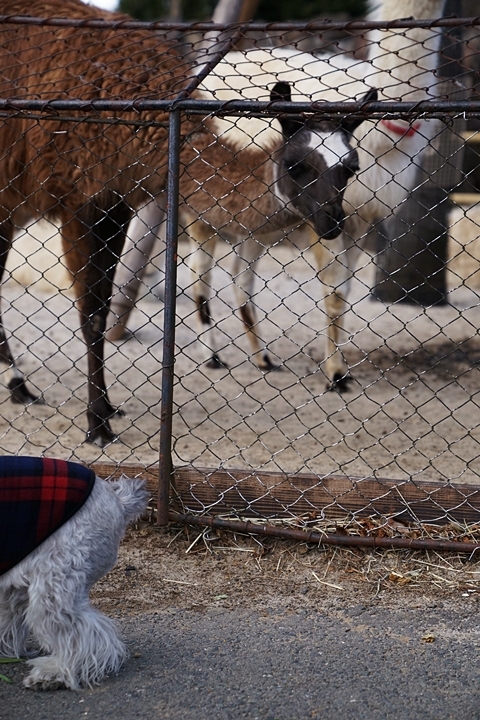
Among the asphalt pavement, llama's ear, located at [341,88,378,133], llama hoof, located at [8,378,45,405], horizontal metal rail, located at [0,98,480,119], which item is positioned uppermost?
llama's ear, located at [341,88,378,133]

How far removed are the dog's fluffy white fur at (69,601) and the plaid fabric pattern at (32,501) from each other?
0.03m

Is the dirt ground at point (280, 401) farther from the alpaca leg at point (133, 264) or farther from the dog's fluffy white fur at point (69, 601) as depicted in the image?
the dog's fluffy white fur at point (69, 601)

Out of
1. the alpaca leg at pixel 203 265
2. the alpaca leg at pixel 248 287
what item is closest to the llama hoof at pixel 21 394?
the alpaca leg at pixel 203 265

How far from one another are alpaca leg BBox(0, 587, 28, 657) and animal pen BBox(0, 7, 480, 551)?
0.86 m

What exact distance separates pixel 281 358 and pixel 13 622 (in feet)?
13.1

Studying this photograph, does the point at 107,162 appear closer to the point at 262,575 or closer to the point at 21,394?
the point at 21,394

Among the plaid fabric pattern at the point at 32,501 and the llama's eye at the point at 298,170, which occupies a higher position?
the llama's eye at the point at 298,170

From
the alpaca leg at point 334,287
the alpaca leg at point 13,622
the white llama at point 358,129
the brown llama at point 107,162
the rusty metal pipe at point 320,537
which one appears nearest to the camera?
the alpaca leg at point 13,622

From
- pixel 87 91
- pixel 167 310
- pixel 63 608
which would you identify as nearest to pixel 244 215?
pixel 87 91

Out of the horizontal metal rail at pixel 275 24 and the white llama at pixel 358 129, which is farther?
the white llama at pixel 358 129

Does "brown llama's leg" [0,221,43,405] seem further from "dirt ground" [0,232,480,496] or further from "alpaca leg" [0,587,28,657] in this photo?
"alpaca leg" [0,587,28,657]

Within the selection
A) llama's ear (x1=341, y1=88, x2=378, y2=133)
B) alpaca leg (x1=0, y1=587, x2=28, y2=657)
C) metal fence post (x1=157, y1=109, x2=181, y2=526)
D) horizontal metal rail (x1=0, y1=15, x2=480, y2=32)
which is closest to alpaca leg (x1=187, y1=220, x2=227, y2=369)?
llama's ear (x1=341, y1=88, x2=378, y2=133)

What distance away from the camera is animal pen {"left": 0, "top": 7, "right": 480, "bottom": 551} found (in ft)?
9.89

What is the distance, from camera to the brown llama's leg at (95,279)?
4.11 m
